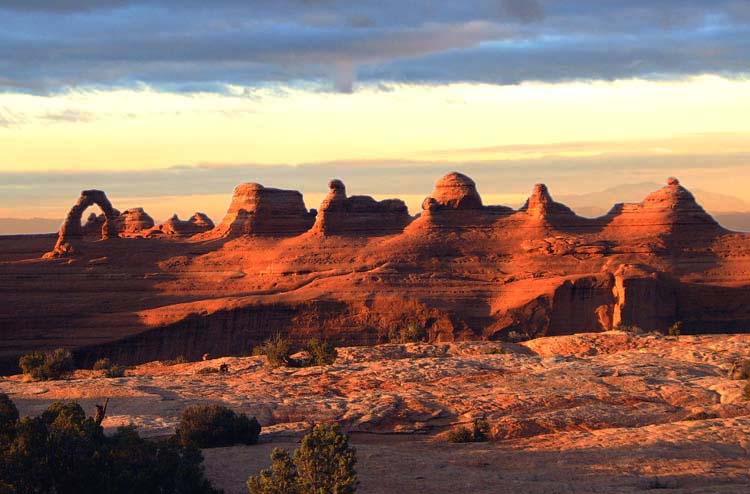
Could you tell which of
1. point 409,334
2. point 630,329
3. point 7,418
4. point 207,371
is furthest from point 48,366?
point 630,329

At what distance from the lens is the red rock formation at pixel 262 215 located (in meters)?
46.5

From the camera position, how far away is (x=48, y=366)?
94.5 ft

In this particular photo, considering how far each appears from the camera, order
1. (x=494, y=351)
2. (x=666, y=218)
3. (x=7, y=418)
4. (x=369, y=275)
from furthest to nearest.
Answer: (x=666, y=218), (x=369, y=275), (x=494, y=351), (x=7, y=418)

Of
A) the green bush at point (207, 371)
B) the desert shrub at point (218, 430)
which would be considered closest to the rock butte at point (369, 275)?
the green bush at point (207, 371)

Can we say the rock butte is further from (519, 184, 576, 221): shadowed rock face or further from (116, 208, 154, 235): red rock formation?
(116, 208, 154, 235): red rock formation

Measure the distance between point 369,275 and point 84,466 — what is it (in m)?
29.0

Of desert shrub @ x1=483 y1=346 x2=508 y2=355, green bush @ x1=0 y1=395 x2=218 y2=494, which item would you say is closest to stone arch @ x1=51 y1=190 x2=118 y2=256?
desert shrub @ x1=483 y1=346 x2=508 y2=355

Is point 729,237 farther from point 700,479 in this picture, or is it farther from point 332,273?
point 700,479

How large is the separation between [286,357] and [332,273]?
1614 centimetres

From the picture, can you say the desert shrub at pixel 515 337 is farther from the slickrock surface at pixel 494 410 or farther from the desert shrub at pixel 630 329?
the slickrock surface at pixel 494 410

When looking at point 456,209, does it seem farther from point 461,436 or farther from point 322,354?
point 461,436

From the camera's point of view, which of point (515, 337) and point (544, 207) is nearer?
point (515, 337)

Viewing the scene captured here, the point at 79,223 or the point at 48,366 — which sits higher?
the point at 79,223

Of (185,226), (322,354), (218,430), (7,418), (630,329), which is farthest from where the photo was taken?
(185,226)
